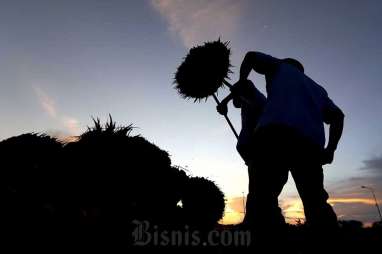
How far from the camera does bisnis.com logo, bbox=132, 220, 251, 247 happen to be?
448cm

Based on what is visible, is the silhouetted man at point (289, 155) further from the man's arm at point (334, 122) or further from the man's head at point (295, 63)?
the man's head at point (295, 63)

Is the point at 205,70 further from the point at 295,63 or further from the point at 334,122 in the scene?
the point at 334,122

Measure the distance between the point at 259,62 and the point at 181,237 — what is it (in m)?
3.28

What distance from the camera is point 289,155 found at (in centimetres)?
324

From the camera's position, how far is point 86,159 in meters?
6.23

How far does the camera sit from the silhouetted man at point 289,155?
3195mm

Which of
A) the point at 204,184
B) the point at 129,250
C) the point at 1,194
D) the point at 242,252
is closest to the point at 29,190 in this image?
the point at 1,194

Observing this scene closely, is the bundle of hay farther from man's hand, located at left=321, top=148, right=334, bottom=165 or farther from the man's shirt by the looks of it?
man's hand, located at left=321, top=148, right=334, bottom=165

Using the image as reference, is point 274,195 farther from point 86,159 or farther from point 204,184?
point 204,184

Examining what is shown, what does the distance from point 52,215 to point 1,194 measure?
76 centimetres

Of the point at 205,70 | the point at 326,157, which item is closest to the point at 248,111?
the point at 205,70

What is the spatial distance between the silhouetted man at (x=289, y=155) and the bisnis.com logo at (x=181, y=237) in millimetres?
1124

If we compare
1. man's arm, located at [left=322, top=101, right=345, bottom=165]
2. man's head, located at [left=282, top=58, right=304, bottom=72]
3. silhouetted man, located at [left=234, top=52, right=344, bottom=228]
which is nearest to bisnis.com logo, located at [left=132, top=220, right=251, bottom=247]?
silhouetted man, located at [left=234, top=52, right=344, bottom=228]

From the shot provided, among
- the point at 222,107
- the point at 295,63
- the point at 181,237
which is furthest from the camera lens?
the point at 222,107
